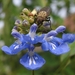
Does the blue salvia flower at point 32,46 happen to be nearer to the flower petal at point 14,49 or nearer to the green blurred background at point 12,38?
the flower petal at point 14,49

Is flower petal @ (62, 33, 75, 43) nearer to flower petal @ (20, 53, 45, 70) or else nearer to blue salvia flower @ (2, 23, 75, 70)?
blue salvia flower @ (2, 23, 75, 70)

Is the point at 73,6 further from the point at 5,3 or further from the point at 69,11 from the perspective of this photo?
the point at 5,3

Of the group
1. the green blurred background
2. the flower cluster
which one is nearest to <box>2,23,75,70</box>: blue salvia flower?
the flower cluster

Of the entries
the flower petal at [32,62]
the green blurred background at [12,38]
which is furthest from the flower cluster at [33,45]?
the green blurred background at [12,38]

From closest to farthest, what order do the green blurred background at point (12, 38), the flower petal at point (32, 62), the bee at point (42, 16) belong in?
the flower petal at point (32, 62), the bee at point (42, 16), the green blurred background at point (12, 38)

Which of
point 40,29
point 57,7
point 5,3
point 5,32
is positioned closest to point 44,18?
point 40,29

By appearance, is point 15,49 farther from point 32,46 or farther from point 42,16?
point 42,16

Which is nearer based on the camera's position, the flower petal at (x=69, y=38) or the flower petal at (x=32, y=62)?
the flower petal at (x=32, y=62)

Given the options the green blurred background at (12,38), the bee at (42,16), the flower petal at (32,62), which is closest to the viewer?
the flower petal at (32,62)
